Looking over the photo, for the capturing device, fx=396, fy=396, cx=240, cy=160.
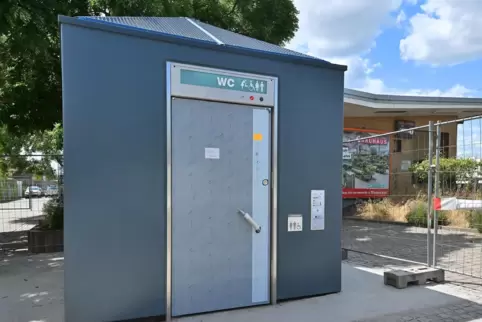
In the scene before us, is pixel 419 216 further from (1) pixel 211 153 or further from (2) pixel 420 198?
(1) pixel 211 153

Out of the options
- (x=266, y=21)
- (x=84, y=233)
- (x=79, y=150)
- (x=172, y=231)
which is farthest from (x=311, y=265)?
(x=266, y=21)

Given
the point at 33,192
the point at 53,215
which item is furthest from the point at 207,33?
the point at 33,192

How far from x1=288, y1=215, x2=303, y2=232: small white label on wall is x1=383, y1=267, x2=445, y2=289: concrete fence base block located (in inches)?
66.1

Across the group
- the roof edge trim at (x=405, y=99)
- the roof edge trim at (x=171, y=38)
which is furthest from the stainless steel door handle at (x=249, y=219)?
the roof edge trim at (x=405, y=99)

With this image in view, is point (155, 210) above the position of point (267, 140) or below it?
below

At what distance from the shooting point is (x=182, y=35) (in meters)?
4.20

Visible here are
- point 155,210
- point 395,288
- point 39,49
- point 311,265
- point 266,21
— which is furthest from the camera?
point 266,21

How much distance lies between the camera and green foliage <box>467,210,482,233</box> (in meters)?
8.72

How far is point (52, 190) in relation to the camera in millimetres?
8984

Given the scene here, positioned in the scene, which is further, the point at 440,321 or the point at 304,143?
the point at 304,143

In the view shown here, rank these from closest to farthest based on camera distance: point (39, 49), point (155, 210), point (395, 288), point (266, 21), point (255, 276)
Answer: point (155, 210), point (255, 276), point (395, 288), point (39, 49), point (266, 21)

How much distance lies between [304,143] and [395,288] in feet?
7.80

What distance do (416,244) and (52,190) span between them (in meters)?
8.30

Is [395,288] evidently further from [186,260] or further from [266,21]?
[266,21]
